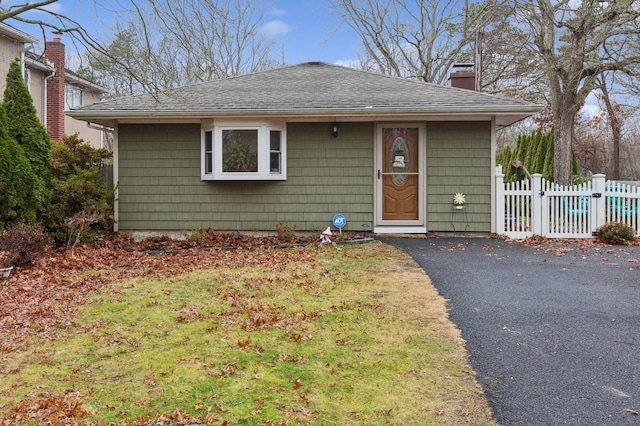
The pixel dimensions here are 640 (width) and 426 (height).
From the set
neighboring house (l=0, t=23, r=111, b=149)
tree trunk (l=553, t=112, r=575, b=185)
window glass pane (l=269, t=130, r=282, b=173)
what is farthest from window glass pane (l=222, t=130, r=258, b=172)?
tree trunk (l=553, t=112, r=575, b=185)

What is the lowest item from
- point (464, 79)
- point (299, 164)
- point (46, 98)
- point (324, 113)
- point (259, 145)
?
point (299, 164)

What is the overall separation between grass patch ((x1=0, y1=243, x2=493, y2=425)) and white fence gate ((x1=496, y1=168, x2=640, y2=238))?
15.8ft

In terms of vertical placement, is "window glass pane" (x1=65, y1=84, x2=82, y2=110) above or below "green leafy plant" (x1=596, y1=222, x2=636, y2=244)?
above

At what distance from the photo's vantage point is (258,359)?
11.5 ft

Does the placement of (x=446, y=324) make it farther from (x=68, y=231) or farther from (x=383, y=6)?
(x=383, y=6)

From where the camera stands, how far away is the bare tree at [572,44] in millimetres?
13805

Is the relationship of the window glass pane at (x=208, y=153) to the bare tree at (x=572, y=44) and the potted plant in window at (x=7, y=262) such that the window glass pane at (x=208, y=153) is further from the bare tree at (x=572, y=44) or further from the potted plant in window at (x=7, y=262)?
the bare tree at (x=572, y=44)

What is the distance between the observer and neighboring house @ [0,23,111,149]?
1497 centimetres

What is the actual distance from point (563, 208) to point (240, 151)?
6.40 m

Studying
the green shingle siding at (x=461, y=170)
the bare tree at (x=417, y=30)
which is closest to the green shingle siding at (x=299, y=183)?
the green shingle siding at (x=461, y=170)

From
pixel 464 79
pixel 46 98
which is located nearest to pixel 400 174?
pixel 464 79

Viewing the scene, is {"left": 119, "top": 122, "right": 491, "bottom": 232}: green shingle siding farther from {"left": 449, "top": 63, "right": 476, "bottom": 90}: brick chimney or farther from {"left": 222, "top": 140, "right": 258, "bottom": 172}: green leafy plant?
{"left": 449, "top": 63, "right": 476, "bottom": 90}: brick chimney

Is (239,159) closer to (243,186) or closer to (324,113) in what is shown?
(243,186)

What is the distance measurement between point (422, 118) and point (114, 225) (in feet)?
21.1
